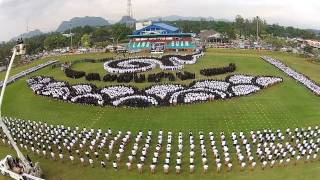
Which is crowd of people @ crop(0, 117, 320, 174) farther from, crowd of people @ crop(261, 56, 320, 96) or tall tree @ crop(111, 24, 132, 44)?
tall tree @ crop(111, 24, 132, 44)

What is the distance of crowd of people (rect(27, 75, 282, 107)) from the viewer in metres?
46.8

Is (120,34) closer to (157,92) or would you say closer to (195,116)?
(157,92)

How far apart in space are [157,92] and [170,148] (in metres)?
18.2

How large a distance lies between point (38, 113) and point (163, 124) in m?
15.0

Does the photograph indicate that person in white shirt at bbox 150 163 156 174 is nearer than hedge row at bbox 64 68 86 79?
Yes

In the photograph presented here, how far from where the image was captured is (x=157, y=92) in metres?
50.3

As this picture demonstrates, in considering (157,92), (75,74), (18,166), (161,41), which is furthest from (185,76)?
(161,41)

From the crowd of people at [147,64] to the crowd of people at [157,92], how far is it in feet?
36.0

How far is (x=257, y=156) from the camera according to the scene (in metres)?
30.7

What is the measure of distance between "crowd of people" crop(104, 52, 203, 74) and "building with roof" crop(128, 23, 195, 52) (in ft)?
47.5

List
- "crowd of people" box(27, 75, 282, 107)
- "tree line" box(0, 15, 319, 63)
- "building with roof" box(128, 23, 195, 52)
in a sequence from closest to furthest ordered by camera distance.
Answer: "crowd of people" box(27, 75, 282, 107) → "building with roof" box(128, 23, 195, 52) → "tree line" box(0, 15, 319, 63)

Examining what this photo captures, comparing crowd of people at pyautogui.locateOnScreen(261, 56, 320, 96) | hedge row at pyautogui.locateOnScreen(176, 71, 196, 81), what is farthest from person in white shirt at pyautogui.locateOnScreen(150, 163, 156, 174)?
hedge row at pyautogui.locateOnScreen(176, 71, 196, 81)

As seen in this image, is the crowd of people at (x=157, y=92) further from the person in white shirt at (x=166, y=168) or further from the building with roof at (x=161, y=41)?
the building with roof at (x=161, y=41)

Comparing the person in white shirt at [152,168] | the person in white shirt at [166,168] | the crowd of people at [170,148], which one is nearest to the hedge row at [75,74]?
the crowd of people at [170,148]
